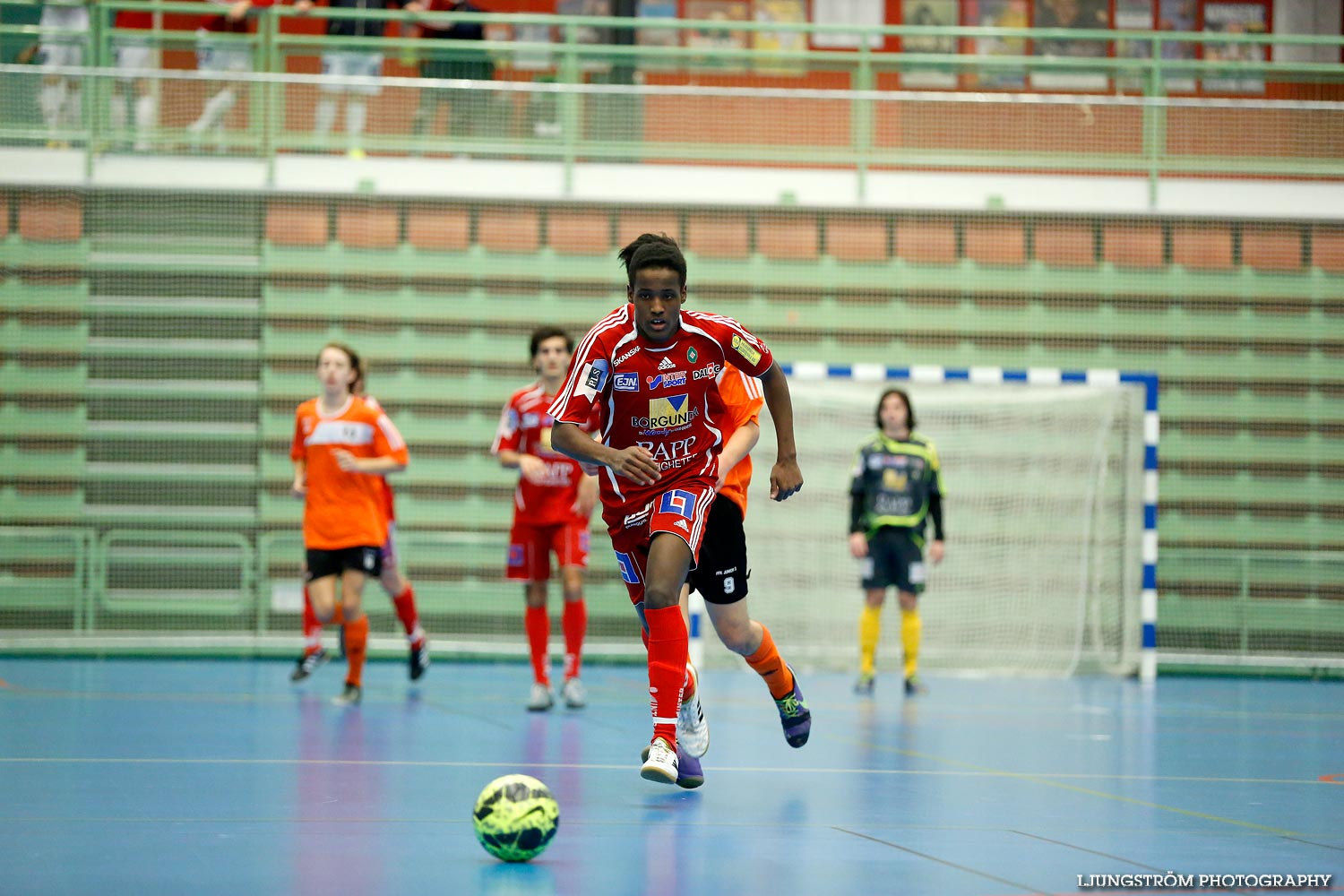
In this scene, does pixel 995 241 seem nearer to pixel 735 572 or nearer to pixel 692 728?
pixel 735 572

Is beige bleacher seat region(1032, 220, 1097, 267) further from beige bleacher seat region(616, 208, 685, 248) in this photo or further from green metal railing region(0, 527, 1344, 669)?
beige bleacher seat region(616, 208, 685, 248)

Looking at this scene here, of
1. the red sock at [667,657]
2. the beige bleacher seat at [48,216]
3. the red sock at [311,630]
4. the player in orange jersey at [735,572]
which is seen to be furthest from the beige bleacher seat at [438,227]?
the red sock at [667,657]

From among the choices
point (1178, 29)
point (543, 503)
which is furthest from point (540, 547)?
point (1178, 29)

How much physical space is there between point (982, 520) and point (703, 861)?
8.64 metres

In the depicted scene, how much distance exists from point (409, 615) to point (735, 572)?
186 inches

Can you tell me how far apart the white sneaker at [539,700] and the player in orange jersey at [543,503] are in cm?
5

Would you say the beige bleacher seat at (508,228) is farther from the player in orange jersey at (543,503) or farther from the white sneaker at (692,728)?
the white sneaker at (692,728)

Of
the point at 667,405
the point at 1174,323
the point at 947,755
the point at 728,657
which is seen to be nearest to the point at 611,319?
the point at 667,405

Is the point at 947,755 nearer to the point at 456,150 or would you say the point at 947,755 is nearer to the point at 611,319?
the point at 611,319

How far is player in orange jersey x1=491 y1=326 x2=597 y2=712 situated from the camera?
8.11m

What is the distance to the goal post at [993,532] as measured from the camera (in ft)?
38.5

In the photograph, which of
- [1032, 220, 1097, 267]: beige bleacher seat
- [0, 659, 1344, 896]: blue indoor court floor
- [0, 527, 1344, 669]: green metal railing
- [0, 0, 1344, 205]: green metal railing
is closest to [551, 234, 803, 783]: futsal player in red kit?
[0, 659, 1344, 896]: blue indoor court floor

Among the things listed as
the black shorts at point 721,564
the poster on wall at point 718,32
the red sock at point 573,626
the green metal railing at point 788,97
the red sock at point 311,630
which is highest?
the poster on wall at point 718,32

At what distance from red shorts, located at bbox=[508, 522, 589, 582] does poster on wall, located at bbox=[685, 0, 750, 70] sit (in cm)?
530
